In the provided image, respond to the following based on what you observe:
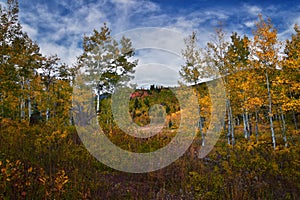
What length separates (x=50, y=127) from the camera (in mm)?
8141

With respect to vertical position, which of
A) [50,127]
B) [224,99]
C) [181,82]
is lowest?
[50,127]

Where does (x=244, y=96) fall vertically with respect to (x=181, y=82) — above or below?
below

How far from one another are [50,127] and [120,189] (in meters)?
4.80

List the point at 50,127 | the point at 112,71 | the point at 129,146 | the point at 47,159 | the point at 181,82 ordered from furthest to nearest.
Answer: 1. the point at 181,82
2. the point at 112,71
3. the point at 50,127
4. the point at 129,146
5. the point at 47,159

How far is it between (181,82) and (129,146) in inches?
369

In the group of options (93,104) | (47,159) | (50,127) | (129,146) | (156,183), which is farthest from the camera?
(93,104)

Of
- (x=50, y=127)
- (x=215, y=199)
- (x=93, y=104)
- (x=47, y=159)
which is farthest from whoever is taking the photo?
(x=93, y=104)

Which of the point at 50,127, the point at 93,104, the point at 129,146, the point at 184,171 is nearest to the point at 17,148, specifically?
the point at 50,127

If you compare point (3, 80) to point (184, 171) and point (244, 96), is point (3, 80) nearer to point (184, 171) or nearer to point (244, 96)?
point (184, 171)

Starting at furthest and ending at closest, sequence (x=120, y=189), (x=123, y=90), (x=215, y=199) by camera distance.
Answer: (x=123, y=90)
(x=120, y=189)
(x=215, y=199)

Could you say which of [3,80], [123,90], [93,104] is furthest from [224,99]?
[3,80]

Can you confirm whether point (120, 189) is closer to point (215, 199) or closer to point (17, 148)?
point (215, 199)

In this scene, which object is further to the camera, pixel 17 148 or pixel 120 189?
pixel 17 148

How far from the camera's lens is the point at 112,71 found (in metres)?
14.5
